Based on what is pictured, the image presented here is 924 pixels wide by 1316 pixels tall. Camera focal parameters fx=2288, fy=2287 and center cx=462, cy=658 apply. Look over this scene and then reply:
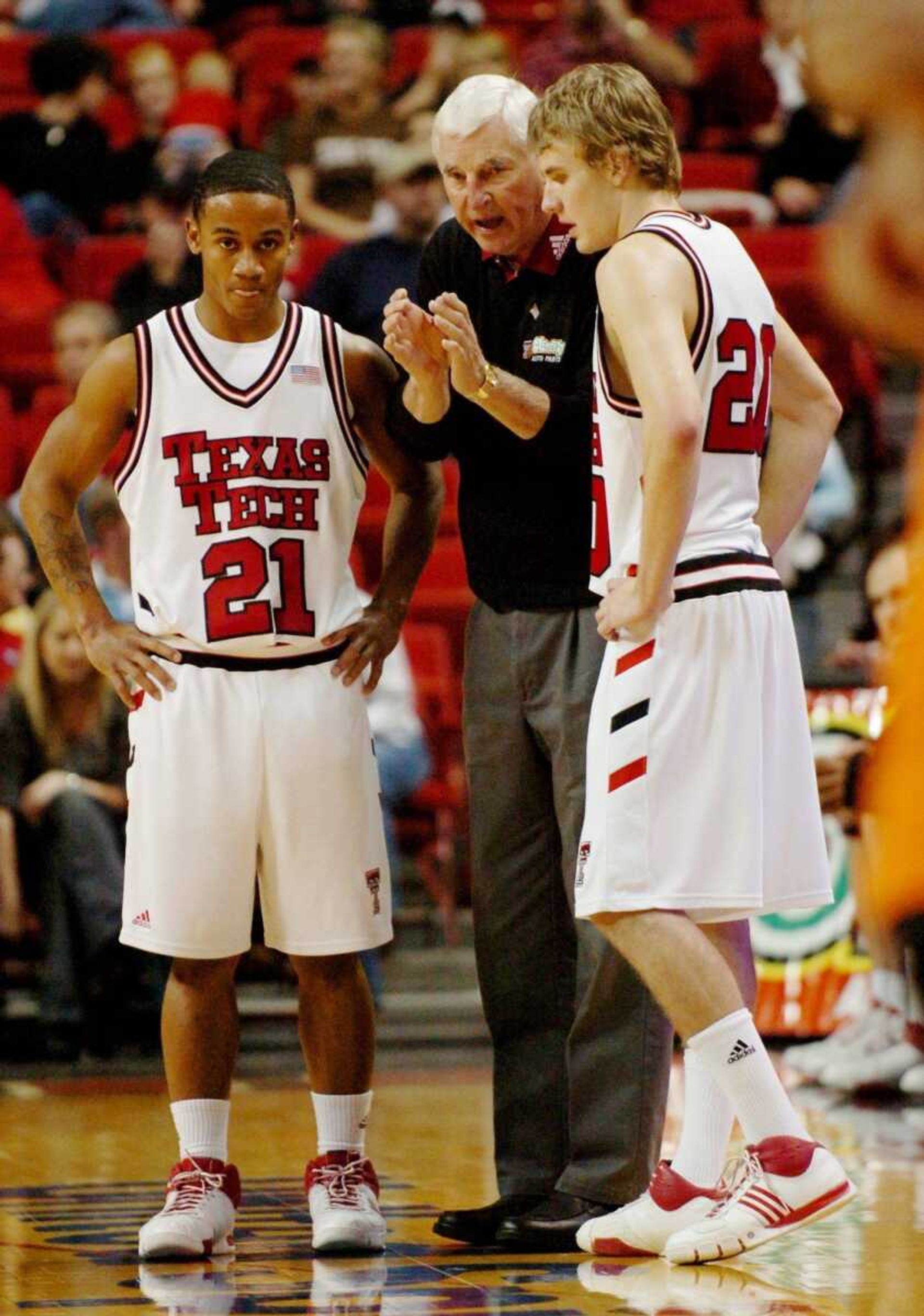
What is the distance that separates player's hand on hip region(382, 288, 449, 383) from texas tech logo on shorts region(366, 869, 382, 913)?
97 cm

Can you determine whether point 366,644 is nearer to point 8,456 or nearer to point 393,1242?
point 393,1242

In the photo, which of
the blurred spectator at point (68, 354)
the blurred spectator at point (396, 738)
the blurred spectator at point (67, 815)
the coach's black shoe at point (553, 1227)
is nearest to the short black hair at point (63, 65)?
the blurred spectator at point (68, 354)

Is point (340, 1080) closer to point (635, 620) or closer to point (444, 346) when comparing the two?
point (635, 620)

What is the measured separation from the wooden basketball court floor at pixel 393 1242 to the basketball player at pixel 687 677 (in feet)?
0.59

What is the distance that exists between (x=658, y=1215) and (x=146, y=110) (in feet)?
29.2

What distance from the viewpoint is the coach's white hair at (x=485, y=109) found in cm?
438

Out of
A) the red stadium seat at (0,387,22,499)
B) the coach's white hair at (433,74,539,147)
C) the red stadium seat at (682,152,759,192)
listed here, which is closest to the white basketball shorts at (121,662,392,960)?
the coach's white hair at (433,74,539,147)

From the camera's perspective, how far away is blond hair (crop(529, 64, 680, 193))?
13.2 ft

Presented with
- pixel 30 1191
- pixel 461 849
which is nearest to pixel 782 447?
pixel 30 1191

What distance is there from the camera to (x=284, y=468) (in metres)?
4.48

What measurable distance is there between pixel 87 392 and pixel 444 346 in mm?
843

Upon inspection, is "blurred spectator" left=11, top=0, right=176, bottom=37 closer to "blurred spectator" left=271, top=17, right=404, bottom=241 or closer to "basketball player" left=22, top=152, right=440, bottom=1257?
"blurred spectator" left=271, top=17, right=404, bottom=241

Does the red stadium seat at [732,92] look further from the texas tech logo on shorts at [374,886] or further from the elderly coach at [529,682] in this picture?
the texas tech logo on shorts at [374,886]

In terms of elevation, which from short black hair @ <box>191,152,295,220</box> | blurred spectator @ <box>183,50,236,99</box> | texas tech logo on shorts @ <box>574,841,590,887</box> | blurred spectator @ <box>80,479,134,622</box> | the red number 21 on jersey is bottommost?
texas tech logo on shorts @ <box>574,841,590,887</box>
